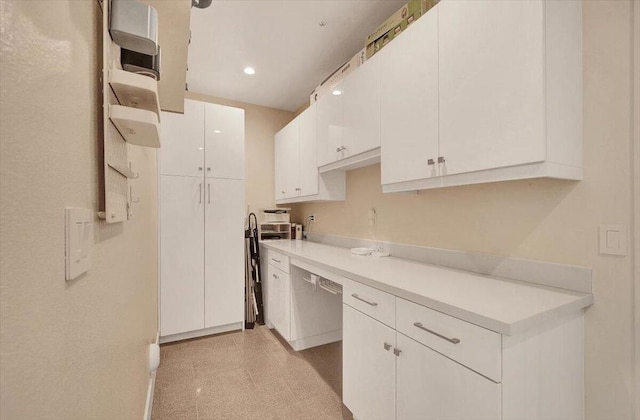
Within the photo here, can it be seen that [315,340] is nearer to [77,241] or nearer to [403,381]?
[403,381]

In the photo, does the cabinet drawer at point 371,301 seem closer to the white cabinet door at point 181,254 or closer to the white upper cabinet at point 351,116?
the white upper cabinet at point 351,116

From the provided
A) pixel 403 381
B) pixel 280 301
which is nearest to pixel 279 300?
pixel 280 301

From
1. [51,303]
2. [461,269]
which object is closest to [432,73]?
[461,269]

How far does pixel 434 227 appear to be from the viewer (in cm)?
192

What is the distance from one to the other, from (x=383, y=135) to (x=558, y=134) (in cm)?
90

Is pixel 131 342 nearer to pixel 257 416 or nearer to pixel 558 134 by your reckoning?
pixel 257 416

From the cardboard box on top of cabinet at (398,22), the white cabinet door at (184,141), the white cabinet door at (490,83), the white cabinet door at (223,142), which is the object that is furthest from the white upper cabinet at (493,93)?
the white cabinet door at (184,141)

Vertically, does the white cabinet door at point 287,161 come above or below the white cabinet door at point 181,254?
above

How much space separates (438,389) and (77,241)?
49.5 inches

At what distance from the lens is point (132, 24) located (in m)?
0.73

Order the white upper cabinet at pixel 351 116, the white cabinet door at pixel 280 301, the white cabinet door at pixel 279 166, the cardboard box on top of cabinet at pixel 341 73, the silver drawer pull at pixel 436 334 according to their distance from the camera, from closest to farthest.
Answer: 1. the silver drawer pull at pixel 436 334
2. the white upper cabinet at pixel 351 116
3. the cardboard box on top of cabinet at pixel 341 73
4. the white cabinet door at pixel 280 301
5. the white cabinet door at pixel 279 166

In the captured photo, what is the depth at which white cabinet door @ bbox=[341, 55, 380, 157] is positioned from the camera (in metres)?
1.90

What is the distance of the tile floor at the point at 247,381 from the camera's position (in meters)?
1.81

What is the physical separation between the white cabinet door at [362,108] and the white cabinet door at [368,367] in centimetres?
113
